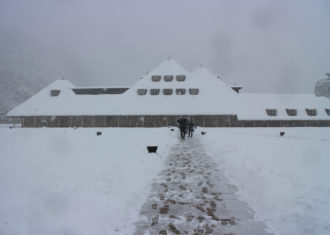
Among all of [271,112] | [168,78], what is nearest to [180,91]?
[168,78]

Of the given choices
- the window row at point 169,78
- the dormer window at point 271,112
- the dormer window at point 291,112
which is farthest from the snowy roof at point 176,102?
the dormer window at point 291,112

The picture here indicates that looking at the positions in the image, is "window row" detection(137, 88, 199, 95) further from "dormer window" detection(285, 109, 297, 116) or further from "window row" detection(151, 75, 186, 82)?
"dormer window" detection(285, 109, 297, 116)

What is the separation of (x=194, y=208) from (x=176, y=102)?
119 feet

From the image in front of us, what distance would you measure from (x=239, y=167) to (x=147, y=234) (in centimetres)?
559

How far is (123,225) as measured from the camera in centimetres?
482

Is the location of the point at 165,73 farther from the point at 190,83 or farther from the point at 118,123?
the point at 118,123

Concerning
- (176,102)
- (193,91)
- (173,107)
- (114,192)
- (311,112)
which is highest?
(193,91)

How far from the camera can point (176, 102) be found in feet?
136

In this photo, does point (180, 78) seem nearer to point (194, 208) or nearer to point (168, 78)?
point (168, 78)

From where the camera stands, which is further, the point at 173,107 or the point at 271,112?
the point at 271,112

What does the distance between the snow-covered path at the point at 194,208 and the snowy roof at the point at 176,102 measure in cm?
3151

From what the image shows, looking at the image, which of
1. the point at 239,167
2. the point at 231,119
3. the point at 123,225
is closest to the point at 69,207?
the point at 123,225

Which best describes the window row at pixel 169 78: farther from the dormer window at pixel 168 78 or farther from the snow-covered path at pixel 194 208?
the snow-covered path at pixel 194 208

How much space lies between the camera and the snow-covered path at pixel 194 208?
4727 mm
